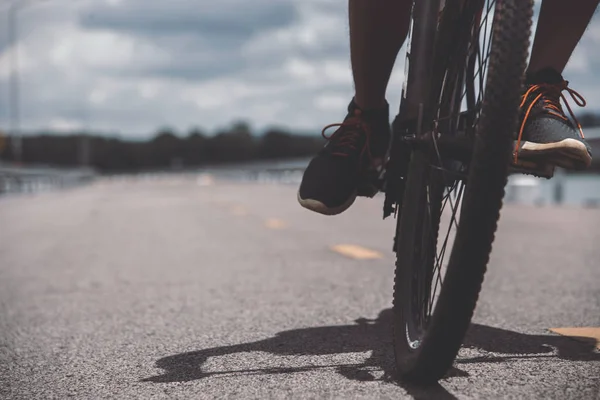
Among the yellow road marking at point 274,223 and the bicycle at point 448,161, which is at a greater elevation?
the bicycle at point 448,161

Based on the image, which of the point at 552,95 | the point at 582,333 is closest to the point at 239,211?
the point at 582,333

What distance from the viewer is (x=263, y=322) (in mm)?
3432

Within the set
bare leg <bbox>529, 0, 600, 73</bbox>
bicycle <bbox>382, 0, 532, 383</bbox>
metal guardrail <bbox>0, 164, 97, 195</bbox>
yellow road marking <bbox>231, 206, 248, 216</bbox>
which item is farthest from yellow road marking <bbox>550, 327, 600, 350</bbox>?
metal guardrail <bbox>0, 164, 97, 195</bbox>

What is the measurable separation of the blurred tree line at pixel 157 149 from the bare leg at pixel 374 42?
490ft

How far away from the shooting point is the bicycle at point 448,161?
1754mm

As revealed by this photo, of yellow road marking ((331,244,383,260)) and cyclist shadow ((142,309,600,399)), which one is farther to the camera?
yellow road marking ((331,244,383,260))

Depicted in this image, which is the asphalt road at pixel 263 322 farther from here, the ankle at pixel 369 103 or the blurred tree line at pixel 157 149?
the blurred tree line at pixel 157 149

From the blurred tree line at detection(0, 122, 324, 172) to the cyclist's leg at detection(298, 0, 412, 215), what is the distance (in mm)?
149376

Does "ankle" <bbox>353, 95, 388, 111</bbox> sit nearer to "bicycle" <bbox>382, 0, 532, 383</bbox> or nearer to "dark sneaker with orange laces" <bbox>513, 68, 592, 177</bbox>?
"bicycle" <bbox>382, 0, 532, 383</bbox>

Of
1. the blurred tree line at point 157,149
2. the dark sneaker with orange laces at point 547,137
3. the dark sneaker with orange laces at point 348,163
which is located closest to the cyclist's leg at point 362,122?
the dark sneaker with orange laces at point 348,163

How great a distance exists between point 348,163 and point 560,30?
2.96 ft

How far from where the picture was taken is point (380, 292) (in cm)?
423

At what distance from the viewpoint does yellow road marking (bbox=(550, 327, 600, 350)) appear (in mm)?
2887

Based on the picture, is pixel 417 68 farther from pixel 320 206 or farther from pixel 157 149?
pixel 157 149
